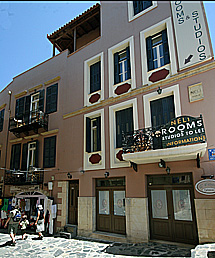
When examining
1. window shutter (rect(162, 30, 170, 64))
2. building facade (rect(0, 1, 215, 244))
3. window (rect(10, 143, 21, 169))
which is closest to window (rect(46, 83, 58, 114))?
building facade (rect(0, 1, 215, 244))

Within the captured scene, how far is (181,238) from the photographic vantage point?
302 inches

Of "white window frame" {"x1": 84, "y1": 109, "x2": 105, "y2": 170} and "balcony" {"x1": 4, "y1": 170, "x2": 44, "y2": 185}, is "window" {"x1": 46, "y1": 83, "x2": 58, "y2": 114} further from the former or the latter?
"balcony" {"x1": 4, "y1": 170, "x2": 44, "y2": 185}

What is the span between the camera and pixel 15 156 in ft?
47.2

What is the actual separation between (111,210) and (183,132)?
16.8 ft

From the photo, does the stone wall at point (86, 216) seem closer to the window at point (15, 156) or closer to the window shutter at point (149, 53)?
the window at point (15, 156)

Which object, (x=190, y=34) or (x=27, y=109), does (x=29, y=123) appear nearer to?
(x=27, y=109)

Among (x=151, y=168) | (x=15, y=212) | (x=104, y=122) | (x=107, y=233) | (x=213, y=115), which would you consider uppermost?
(x=104, y=122)

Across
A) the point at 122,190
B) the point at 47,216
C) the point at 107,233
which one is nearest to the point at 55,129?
the point at 47,216

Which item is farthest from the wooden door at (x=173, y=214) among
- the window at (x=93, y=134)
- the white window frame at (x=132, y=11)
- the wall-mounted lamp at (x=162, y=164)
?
the white window frame at (x=132, y=11)

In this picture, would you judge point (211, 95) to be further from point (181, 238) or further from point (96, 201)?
point (96, 201)

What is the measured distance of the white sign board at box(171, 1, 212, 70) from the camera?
8.23m

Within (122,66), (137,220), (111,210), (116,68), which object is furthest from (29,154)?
(137,220)

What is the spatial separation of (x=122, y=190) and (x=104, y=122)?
3.40 metres

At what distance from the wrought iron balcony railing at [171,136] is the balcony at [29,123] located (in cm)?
654
